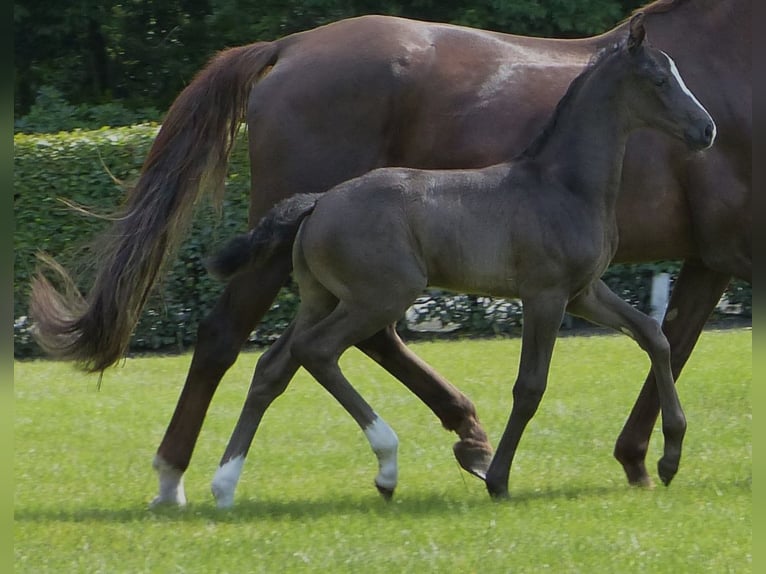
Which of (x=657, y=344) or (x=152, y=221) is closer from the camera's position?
(x=657, y=344)

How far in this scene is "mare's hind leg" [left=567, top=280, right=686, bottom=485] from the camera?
18.3 feet

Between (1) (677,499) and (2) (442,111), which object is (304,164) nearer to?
(2) (442,111)

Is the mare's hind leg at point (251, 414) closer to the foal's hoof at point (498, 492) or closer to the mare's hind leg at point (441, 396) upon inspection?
the mare's hind leg at point (441, 396)

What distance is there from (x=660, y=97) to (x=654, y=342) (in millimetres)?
1049

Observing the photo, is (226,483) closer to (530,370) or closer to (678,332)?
(530,370)

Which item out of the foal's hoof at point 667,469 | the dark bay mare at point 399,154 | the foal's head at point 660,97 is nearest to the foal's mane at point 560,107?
the foal's head at point 660,97

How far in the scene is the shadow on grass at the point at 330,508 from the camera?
5.25 meters

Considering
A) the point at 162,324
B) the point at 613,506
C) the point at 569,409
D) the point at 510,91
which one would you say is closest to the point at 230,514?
the point at 613,506

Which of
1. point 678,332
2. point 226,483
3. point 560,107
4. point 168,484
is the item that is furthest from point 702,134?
point 168,484

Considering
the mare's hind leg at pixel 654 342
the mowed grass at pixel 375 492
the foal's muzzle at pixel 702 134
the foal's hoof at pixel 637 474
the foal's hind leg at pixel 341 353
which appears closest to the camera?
the mowed grass at pixel 375 492

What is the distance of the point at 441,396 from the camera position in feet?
20.5

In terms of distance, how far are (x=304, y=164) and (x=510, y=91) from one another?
39.4 inches

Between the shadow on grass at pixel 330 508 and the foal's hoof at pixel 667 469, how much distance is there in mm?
87

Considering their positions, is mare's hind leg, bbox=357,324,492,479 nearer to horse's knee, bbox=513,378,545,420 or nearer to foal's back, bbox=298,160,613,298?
horse's knee, bbox=513,378,545,420
